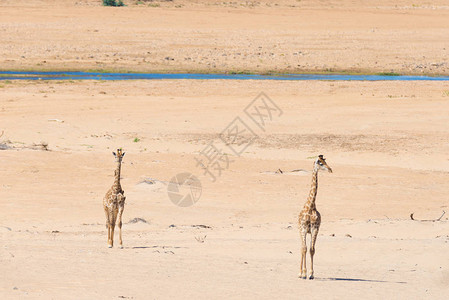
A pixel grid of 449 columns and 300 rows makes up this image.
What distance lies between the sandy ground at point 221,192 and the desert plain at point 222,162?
1.9 inches

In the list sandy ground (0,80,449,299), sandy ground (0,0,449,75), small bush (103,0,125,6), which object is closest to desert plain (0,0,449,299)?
sandy ground (0,80,449,299)

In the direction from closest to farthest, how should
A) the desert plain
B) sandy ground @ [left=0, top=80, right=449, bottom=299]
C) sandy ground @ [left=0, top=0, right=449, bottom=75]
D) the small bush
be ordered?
sandy ground @ [left=0, top=80, right=449, bottom=299], the desert plain, sandy ground @ [left=0, top=0, right=449, bottom=75], the small bush

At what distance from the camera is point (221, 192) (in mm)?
18094

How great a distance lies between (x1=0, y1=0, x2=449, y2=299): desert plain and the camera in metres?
11.1

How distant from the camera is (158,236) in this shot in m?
13.9

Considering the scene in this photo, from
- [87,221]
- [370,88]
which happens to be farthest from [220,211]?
[370,88]

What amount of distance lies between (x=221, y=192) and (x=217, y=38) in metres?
33.8

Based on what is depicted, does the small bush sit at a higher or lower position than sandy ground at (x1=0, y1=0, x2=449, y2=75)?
higher

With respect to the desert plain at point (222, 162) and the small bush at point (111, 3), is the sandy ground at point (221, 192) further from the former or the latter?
the small bush at point (111, 3)

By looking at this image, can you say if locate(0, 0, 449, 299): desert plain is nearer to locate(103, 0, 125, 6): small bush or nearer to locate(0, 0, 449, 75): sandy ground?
locate(0, 0, 449, 75): sandy ground

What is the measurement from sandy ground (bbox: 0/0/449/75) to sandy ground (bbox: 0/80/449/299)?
828cm

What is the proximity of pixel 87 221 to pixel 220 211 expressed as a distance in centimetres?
255

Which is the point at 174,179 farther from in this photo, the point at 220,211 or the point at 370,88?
the point at 370,88

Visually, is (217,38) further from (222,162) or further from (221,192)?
(221,192)
